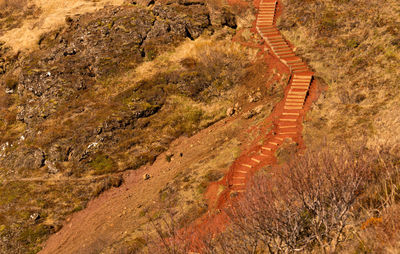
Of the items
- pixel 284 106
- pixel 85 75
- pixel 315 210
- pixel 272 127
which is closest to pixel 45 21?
pixel 85 75

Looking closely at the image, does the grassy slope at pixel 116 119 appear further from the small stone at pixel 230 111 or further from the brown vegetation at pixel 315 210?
the brown vegetation at pixel 315 210

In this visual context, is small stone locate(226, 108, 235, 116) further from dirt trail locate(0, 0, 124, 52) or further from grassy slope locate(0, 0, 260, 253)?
dirt trail locate(0, 0, 124, 52)

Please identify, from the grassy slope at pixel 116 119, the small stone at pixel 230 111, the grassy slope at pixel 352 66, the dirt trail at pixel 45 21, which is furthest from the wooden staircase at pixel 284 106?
the dirt trail at pixel 45 21

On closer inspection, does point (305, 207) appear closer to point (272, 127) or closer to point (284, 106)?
point (272, 127)

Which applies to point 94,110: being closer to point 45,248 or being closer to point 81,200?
point 81,200

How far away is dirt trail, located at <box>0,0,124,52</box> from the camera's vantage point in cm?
3428

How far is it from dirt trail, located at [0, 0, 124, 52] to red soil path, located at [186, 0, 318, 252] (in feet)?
64.4

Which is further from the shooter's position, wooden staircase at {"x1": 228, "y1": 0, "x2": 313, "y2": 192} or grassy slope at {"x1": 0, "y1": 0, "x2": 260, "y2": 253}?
grassy slope at {"x1": 0, "y1": 0, "x2": 260, "y2": 253}

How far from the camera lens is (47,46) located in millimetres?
32594

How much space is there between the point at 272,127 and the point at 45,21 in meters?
31.7

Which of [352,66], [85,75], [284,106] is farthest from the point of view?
[85,75]

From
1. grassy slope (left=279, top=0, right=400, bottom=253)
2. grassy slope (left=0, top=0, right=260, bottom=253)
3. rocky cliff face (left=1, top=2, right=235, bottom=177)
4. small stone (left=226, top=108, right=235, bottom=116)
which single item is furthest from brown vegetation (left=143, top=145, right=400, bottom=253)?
rocky cliff face (left=1, top=2, right=235, bottom=177)

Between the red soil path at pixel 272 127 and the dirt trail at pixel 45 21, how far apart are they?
772 inches

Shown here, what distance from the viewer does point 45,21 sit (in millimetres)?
35438
